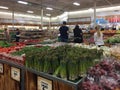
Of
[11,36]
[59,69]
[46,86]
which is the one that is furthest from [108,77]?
[11,36]

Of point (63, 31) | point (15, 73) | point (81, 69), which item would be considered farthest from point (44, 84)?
point (63, 31)

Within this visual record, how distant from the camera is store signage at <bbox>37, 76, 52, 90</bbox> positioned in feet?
5.94

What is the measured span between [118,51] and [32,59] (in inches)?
48.4

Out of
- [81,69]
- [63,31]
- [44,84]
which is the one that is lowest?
[44,84]

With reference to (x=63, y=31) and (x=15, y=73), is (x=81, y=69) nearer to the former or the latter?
(x=15, y=73)

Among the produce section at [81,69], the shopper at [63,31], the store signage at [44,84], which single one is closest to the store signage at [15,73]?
the produce section at [81,69]

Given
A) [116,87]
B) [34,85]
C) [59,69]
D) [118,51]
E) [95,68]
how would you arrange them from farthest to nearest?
[118,51] < [34,85] < [59,69] < [95,68] < [116,87]

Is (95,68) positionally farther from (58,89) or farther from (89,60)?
(58,89)

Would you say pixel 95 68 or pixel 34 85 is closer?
pixel 95 68

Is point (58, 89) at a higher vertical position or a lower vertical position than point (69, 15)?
lower

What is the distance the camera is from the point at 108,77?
156 centimetres

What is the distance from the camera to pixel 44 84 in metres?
1.89

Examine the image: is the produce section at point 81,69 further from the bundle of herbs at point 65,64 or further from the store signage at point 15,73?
the store signage at point 15,73

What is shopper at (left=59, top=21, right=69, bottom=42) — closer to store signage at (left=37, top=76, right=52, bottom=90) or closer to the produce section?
the produce section
